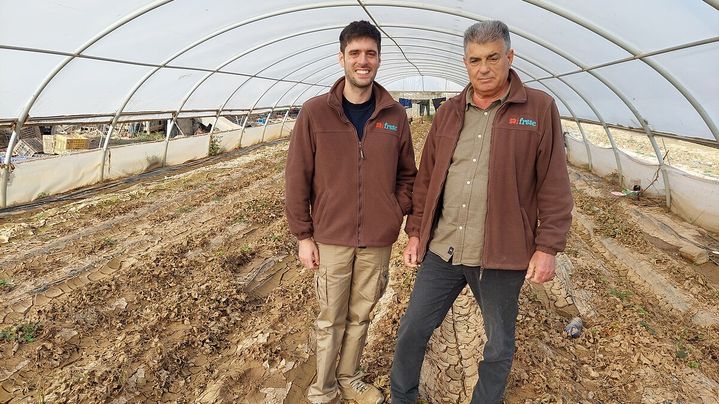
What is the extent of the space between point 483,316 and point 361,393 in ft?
3.37

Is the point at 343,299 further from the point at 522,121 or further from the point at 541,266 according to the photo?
the point at 522,121

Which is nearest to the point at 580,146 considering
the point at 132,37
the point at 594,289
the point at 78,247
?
the point at 594,289

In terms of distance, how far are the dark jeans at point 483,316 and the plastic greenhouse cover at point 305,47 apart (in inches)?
133

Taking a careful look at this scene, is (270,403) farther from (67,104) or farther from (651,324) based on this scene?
(67,104)

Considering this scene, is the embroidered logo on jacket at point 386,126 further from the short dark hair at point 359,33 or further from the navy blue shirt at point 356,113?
the short dark hair at point 359,33

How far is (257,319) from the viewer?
13.0ft

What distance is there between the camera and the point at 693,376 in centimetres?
322

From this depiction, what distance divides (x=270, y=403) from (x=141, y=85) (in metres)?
8.28

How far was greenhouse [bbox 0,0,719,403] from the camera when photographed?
125 inches

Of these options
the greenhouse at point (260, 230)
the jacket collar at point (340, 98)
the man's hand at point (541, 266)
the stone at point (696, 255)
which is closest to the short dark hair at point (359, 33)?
the jacket collar at point (340, 98)

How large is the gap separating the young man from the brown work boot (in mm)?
298

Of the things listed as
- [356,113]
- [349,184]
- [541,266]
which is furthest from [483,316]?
[356,113]

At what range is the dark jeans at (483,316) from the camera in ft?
6.88

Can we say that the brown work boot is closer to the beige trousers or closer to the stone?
the beige trousers
